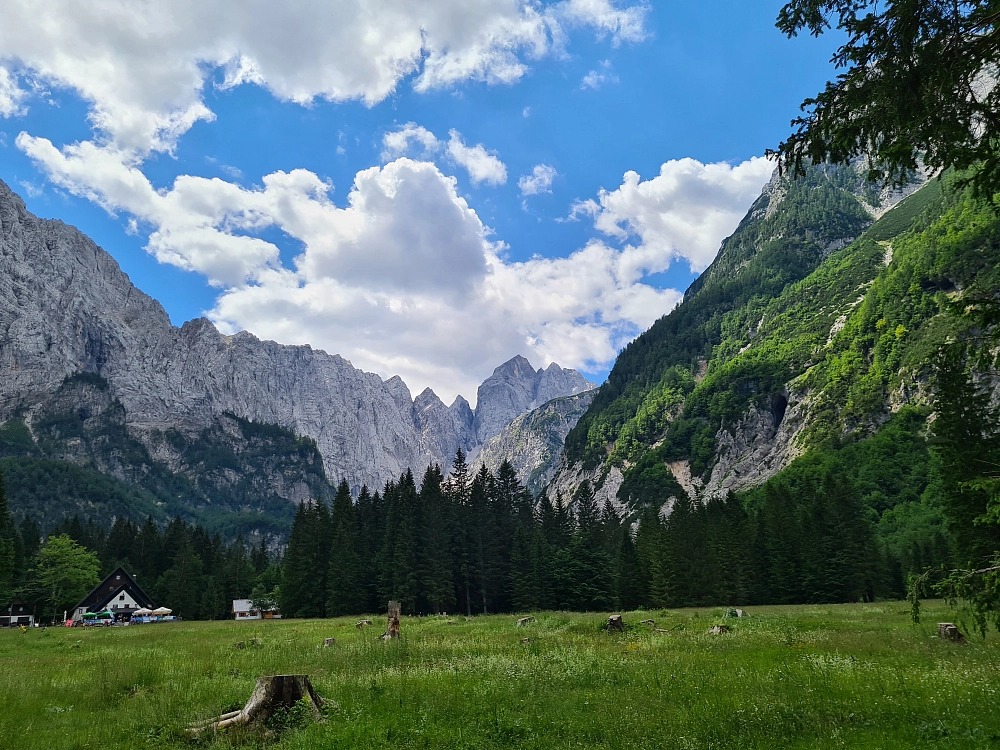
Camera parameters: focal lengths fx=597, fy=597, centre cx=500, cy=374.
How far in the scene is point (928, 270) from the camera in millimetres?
175375

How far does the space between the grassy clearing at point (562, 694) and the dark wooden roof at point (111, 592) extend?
73811 millimetres

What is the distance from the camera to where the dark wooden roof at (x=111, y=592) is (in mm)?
86875

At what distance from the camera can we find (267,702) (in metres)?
13.1

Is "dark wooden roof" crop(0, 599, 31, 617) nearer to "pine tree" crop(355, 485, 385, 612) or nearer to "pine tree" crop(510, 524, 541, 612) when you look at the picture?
"pine tree" crop(355, 485, 385, 612)

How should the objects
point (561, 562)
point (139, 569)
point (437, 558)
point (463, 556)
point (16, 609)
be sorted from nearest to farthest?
point (437, 558), point (561, 562), point (463, 556), point (16, 609), point (139, 569)

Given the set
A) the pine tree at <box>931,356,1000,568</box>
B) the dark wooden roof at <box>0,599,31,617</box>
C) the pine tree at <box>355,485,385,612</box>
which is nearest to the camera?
the pine tree at <box>931,356,1000,568</box>

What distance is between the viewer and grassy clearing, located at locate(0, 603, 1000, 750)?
454 inches

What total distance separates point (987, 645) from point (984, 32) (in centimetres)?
2090

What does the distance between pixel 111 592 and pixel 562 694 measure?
3802 inches

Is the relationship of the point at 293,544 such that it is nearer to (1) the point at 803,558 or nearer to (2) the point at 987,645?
(1) the point at 803,558

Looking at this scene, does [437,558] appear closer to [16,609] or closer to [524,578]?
[524,578]

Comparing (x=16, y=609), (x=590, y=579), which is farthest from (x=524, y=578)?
(x=16, y=609)

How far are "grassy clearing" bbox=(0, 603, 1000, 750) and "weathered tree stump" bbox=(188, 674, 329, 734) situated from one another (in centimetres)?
51

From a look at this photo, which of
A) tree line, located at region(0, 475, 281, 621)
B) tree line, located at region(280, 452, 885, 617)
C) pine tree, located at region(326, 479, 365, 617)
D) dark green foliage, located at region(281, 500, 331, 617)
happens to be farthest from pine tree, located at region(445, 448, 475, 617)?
tree line, located at region(0, 475, 281, 621)
